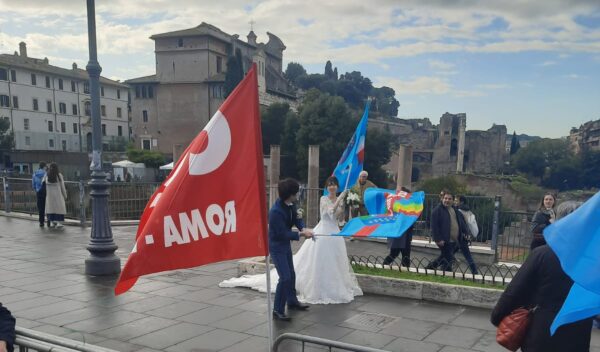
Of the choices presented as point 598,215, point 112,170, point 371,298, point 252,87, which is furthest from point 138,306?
point 112,170

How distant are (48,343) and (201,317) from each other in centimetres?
347

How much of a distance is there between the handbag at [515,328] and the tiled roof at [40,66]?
244 ft

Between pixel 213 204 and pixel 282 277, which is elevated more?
pixel 213 204

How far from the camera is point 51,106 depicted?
236 feet

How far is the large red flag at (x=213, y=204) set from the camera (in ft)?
11.8

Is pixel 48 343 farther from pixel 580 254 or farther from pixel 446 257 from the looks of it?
pixel 446 257

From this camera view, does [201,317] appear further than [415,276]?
No

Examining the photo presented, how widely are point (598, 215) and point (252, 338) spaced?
13.6 ft

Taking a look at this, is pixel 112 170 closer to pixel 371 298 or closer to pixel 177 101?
pixel 177 101

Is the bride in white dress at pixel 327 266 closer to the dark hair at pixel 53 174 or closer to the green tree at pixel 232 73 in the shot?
the dark hair at pixel 53 174

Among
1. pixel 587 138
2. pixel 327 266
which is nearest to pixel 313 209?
pixel 327 266

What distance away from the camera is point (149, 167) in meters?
51.2

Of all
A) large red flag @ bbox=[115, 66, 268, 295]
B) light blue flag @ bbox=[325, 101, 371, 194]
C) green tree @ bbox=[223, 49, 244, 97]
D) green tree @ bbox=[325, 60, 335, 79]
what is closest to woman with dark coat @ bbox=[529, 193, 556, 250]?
light blue flag @ bbox=[325, 101, 371, 194]

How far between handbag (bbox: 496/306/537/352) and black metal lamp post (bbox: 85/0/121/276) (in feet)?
23.3
